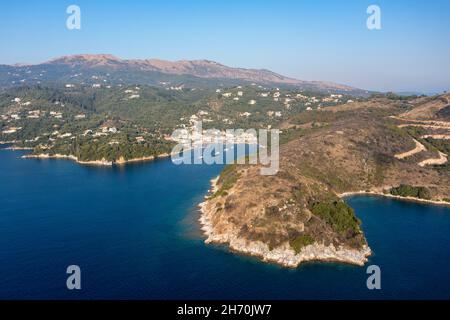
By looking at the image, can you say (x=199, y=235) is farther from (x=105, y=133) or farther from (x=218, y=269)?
(x=105, y=133)

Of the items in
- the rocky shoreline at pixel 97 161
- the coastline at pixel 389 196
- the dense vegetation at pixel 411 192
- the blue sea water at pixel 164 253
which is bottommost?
the blue sea water at pixel 164 253

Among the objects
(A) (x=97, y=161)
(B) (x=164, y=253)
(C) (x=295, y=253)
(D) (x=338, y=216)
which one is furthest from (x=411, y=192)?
(A) (x=97, y=161)

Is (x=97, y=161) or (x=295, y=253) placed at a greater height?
(x=97, y=161)

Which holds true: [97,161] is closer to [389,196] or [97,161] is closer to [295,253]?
[389,196]

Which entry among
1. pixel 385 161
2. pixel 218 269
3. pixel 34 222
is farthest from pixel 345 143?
pixel 34 222

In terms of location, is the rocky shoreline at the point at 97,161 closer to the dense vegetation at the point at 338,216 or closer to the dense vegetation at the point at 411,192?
the dense vegetation at the point at 411,192

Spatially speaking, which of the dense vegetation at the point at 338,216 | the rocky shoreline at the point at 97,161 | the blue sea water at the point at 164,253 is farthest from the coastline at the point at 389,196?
the rocky shoreline at the point at 97,161

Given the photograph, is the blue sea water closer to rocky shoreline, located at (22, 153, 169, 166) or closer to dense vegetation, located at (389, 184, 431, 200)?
dense vegetation, located at (389, 184, 431, 200)
